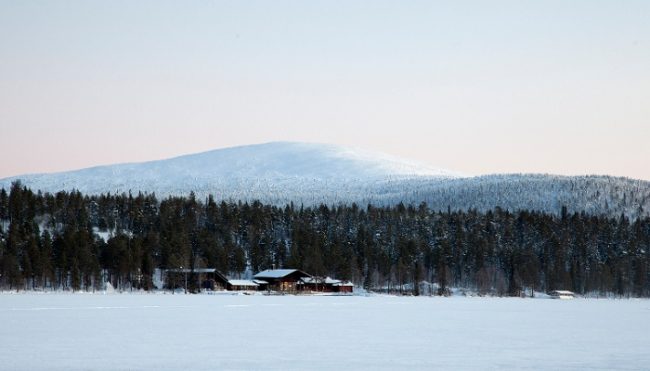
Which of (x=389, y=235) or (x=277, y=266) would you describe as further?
(x=389, y=235)

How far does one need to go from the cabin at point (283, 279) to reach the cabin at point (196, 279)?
8.07m

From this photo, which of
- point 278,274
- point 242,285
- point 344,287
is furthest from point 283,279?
point 344,287

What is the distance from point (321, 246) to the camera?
15788cm

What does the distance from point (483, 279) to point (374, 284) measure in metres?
20.0

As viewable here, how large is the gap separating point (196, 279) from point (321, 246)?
30867mm

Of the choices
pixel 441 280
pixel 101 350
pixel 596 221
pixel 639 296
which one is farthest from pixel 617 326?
pixel 596 221

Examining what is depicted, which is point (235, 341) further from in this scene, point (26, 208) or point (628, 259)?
point (628, 259)

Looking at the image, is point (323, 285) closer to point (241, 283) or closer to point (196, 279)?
point (241, 283)

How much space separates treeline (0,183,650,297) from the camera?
420 ft

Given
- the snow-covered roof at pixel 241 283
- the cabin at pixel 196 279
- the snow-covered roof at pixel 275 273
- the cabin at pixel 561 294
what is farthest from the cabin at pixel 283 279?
the cabin at pixel 561 294

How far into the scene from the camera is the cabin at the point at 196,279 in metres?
132

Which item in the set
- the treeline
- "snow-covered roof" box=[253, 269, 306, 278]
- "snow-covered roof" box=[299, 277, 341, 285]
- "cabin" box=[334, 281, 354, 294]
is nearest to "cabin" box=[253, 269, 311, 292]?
"snow-covered roof" box=[253, 269, 306, 278]

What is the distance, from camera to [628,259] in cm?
17000

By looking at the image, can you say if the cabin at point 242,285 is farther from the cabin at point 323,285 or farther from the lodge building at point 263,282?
the cabin at point 323,285
